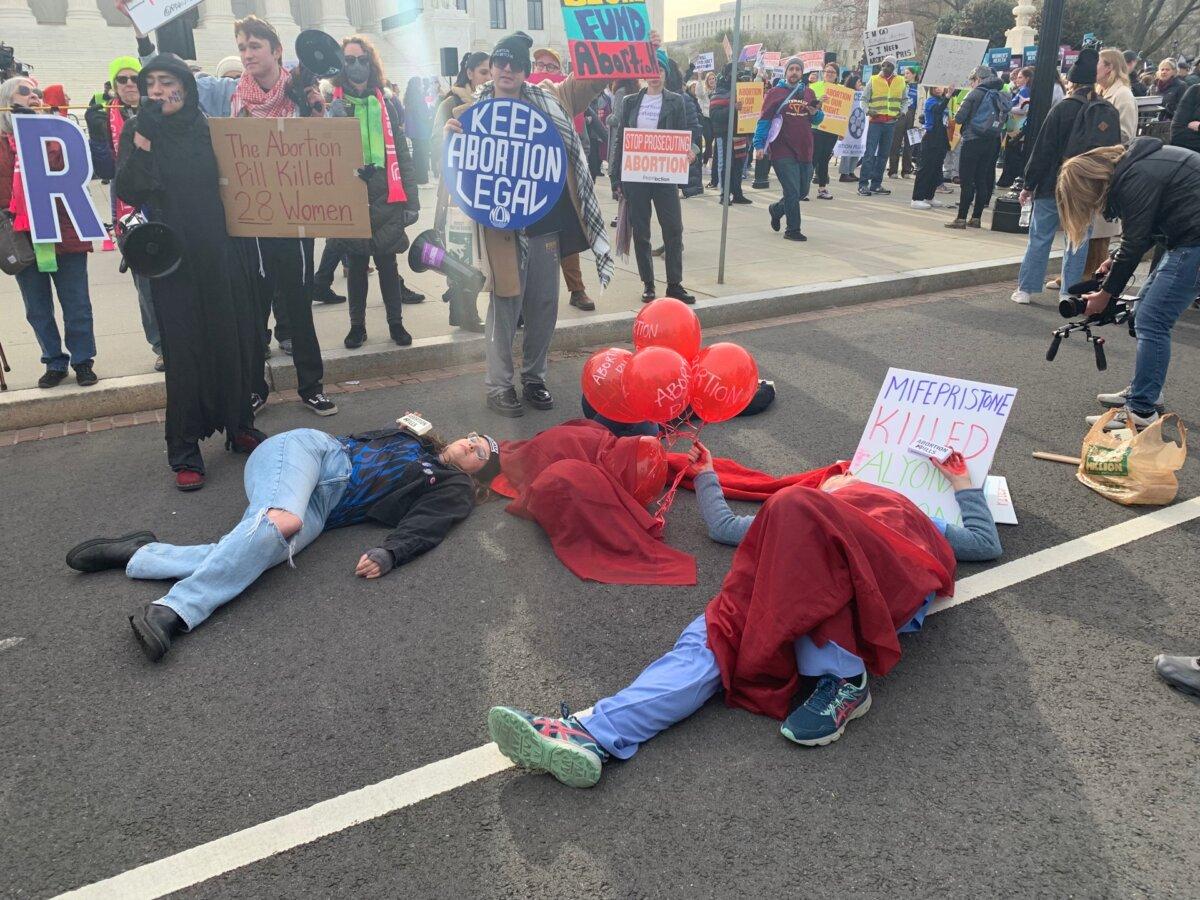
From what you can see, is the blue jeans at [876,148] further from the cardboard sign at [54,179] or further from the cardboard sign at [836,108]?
the cardboard sign at [54,179]

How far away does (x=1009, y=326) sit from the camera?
767 centimetres

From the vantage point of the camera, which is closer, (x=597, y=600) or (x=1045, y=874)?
(x=1045, y=874)

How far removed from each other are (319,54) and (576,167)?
1921 millimetres

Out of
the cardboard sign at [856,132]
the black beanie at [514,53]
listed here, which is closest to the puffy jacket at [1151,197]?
the black beanie at [514,53]

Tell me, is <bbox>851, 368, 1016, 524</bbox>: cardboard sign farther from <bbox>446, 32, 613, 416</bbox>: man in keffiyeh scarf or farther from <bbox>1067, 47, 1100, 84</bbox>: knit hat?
<bbox>1067, 47, 1100, 84</bbox>: knit hat

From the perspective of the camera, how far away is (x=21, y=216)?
16.9 ft

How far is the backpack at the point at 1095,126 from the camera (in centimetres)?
750

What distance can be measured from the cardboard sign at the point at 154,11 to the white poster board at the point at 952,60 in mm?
11114

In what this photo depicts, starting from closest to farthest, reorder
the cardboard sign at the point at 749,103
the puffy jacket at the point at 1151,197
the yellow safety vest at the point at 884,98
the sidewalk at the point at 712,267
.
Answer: the puffy jacket at the point at 1151,197, the sidewalk at the point at 712,267, the cardboard sign at the point at 749,103, the yellow safety vest at the point at 884,98

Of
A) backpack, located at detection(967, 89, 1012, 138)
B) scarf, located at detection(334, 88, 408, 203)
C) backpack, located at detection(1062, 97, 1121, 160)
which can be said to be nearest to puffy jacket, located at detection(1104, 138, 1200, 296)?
backpack, located at detection(1062, 97, 1121, 160)

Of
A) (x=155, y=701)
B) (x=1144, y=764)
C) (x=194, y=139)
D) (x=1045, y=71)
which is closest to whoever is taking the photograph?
(x=1144, y=764)

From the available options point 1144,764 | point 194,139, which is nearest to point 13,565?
point 194,139

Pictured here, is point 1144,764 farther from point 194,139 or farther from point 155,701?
point 194,139

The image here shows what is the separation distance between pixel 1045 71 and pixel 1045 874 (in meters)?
10.7
